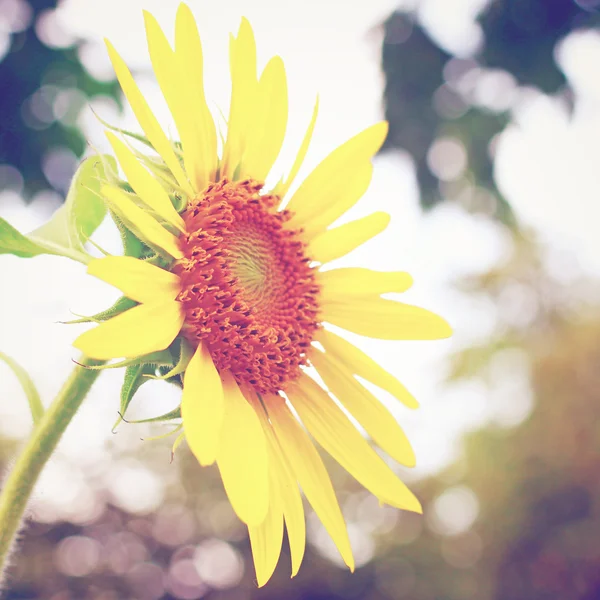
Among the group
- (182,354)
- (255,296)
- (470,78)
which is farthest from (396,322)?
(470,78)

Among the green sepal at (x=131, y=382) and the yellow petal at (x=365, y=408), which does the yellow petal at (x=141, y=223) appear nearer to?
the green sepal at (x=131, y=382)

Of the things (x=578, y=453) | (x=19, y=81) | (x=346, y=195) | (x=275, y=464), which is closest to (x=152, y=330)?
(x=275, y=464)

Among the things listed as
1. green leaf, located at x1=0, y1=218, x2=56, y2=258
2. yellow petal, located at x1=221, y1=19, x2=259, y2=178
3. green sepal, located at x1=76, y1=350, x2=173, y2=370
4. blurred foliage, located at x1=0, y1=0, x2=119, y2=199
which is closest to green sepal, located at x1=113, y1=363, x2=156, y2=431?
green sepal, located at x1=76, y1=350, x2=173, y2=370

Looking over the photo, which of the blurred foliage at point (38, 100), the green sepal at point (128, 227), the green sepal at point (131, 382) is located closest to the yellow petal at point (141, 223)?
the green sepal at point (128, 227)

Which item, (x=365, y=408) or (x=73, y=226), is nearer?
(x=73, y=226)

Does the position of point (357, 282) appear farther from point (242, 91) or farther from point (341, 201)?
point (242, 91)

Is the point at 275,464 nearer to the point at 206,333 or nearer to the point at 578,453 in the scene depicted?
the point at 206,333

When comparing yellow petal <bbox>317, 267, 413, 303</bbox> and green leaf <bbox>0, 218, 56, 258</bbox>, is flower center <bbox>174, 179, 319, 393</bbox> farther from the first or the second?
green leaf <bbox>0, 218, 56, 258</bbox>
